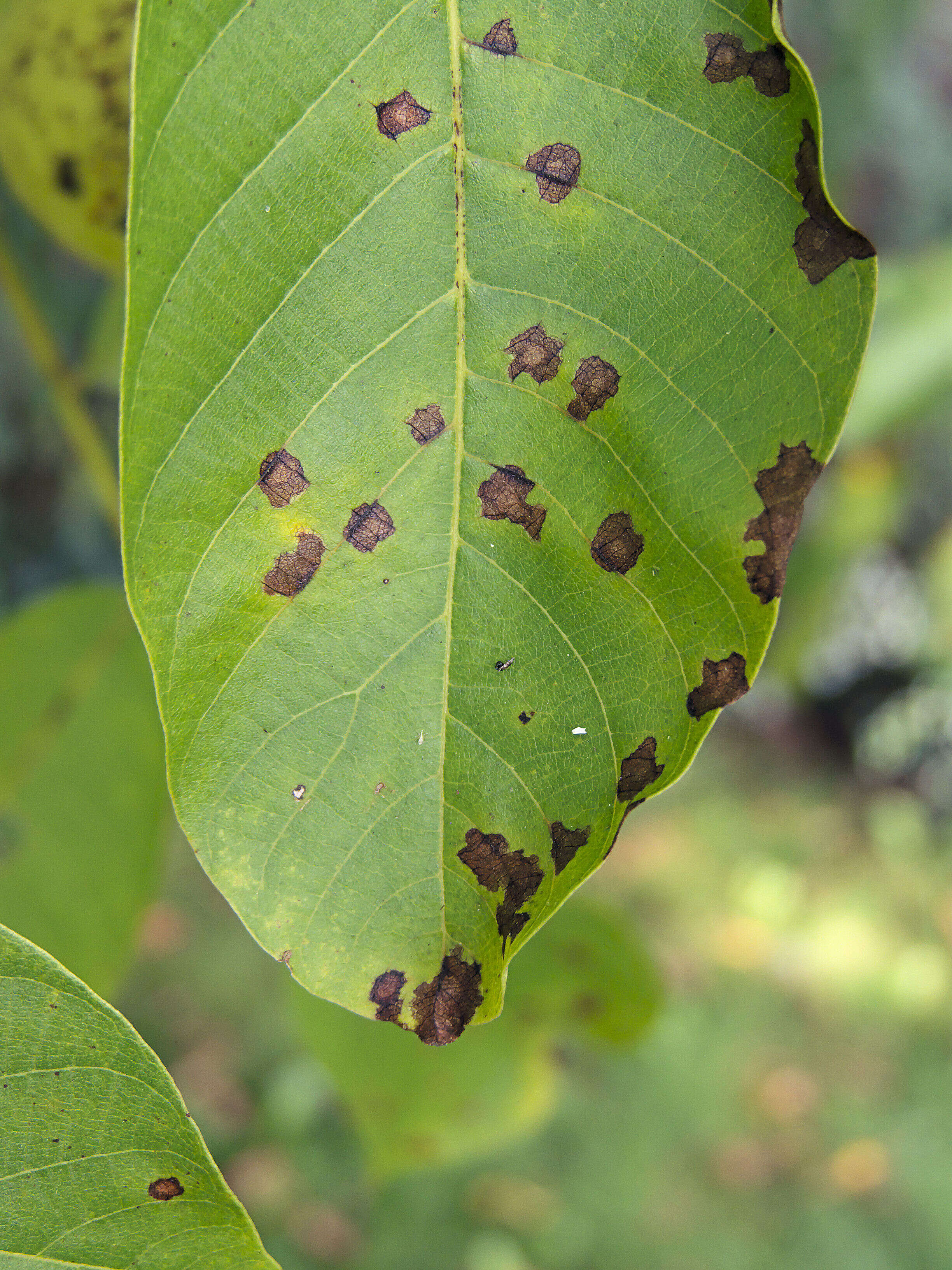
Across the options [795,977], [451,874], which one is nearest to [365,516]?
[451,874]

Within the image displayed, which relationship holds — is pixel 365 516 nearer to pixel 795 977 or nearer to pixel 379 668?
pixel 379 668

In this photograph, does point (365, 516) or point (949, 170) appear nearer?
point (365, 516)

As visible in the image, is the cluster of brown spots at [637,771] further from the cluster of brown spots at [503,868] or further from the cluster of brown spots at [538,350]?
the cluster of brown spots at [538,350]

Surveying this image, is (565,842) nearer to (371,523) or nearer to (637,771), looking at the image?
(637,771)

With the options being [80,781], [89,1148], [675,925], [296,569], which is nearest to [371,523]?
[296,569]

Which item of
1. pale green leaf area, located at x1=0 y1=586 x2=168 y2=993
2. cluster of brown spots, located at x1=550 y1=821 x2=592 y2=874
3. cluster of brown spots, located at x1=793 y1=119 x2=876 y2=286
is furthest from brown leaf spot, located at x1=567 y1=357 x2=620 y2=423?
pale green leaf area, located at x1=0 y1=586 x2=168 y2=993

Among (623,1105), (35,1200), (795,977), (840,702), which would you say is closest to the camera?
(35,1200)

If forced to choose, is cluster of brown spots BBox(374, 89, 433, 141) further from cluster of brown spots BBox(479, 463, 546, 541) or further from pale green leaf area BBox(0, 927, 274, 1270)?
pale green leaf area BBox(0, 927, 274, 1270)
